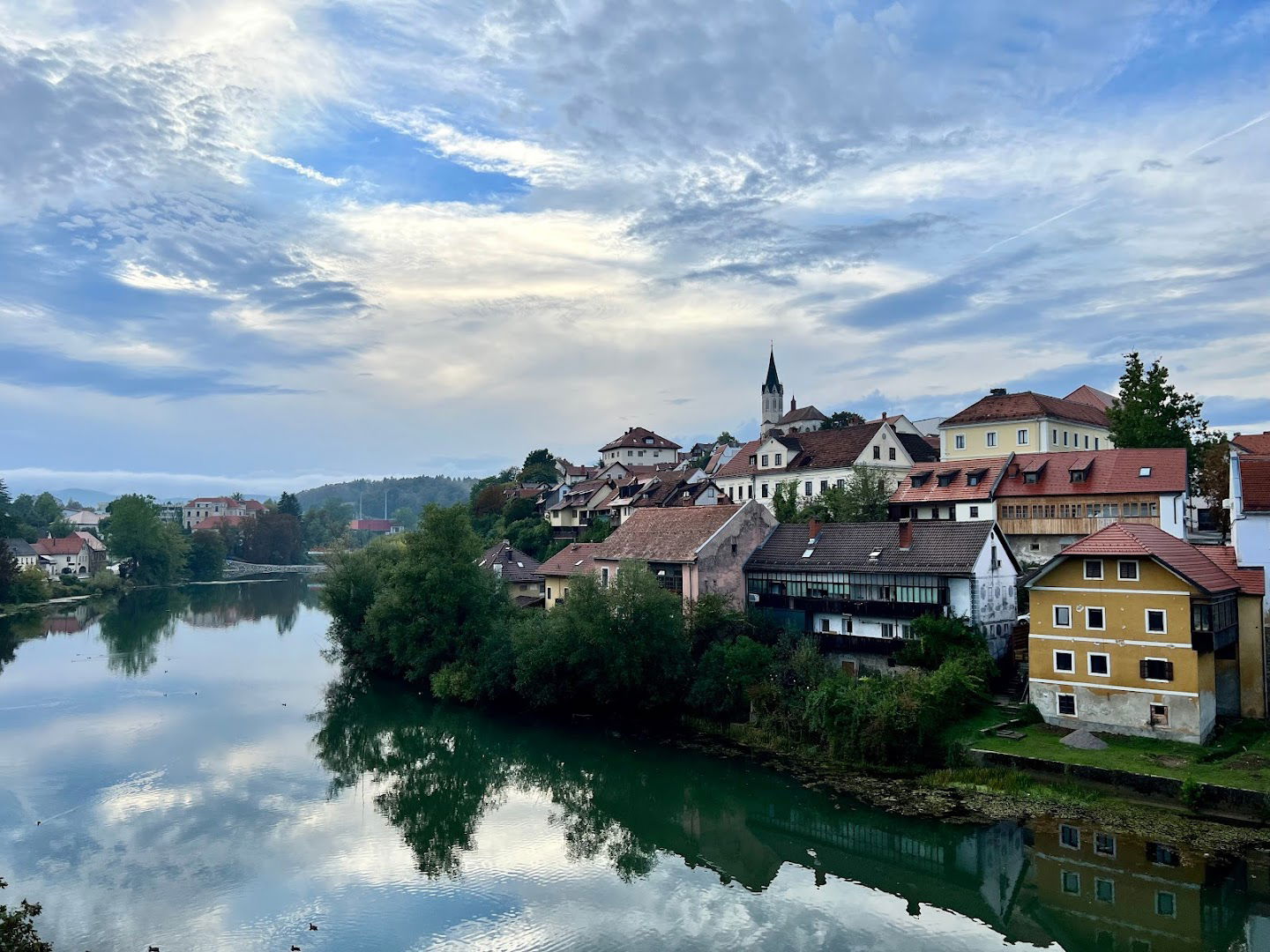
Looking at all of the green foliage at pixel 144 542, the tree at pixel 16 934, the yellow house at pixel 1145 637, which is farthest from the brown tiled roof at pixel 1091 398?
the green foliage at pixel 144 542

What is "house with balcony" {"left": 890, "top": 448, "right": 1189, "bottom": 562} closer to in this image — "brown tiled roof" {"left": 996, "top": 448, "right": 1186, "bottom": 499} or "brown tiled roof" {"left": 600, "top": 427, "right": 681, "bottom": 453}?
"brown tiled roof" {"left": 996, "top": 448, "right": 1186, "bottom": 499}

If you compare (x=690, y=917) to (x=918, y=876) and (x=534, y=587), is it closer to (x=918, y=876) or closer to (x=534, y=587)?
(x=918, y=876)

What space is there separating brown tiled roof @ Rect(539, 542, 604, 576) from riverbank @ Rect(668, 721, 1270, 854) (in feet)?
65.5

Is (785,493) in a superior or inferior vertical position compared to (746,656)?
superior

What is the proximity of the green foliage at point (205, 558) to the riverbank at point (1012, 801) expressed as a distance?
4262 inches

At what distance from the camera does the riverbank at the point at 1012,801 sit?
21.5 meters

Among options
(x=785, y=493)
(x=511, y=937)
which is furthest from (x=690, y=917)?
(x=785, y=493)

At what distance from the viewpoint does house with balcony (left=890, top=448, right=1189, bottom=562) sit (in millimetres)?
36281

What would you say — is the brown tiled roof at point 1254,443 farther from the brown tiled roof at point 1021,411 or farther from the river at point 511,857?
the river at point 511,857

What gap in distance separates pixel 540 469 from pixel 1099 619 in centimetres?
6948

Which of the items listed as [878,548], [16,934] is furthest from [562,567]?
[16,934]

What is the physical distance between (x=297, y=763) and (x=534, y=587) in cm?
2421

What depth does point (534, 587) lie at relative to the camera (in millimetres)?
55406

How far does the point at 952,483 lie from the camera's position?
42344mm
